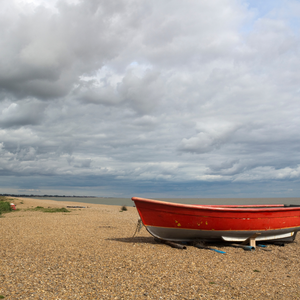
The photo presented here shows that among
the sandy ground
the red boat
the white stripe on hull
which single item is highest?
the red boat

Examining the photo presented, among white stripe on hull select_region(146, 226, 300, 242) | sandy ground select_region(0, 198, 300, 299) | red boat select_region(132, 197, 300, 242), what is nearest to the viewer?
sandy ground select_region(0, 198, 300, 299)

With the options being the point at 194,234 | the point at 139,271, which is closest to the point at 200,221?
the point at 194,234

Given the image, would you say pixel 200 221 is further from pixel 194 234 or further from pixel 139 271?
pixel 139 271

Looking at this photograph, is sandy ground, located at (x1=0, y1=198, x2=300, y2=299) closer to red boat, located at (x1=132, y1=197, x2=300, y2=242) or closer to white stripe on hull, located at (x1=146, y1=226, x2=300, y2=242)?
white stripe on hull, located at (x1=146, y1=226, x2=300, y2=242)

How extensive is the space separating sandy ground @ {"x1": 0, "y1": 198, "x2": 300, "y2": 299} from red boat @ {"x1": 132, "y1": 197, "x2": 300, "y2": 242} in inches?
24.0

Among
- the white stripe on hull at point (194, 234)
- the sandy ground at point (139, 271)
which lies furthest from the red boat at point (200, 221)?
the sandy ground at point (139, 271)

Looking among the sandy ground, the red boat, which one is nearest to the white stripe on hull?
the red boat

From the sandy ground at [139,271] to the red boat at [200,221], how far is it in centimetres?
61

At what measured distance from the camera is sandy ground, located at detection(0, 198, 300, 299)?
18.1 ft

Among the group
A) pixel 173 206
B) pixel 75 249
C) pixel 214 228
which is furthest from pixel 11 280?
pixel 214 228

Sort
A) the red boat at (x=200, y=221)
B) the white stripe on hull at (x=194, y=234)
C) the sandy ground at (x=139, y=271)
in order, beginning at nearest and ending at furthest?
the sandy ground at (x=139, y=271) → the red boat at (x=200, y=221) → the white stripe on hull at (x=194, y=234)

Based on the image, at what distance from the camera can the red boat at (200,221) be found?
988 centimetres

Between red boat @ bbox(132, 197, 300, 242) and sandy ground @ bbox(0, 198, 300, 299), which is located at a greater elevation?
red boat @ bbox(132, 197, 300, 242)

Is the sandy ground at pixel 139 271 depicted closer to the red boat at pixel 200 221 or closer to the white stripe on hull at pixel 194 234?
the white stripe on hull at pixel 194 234
